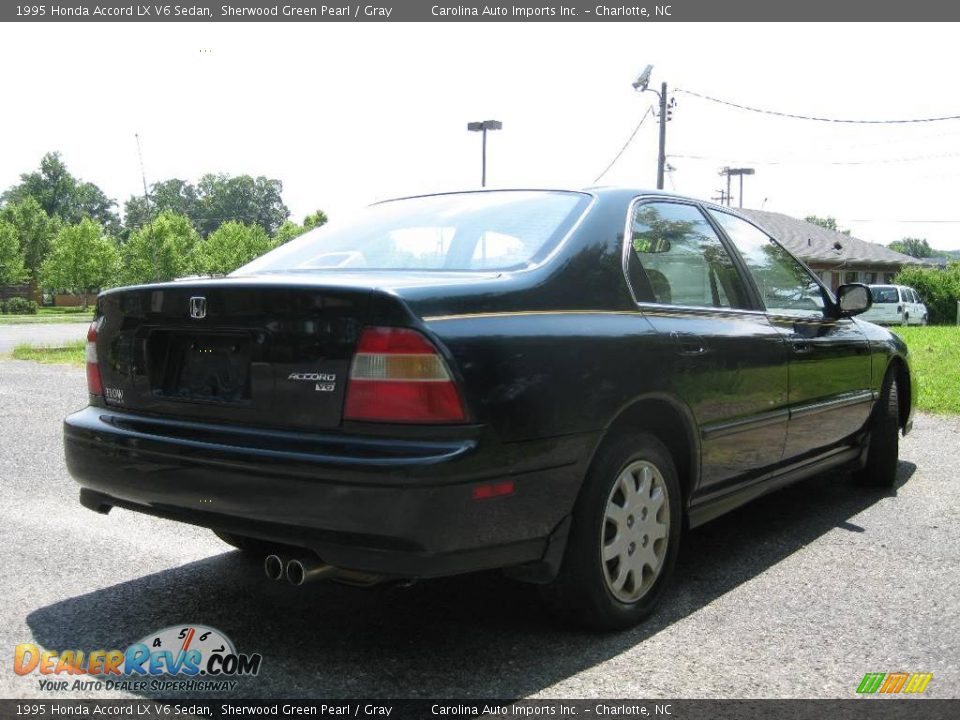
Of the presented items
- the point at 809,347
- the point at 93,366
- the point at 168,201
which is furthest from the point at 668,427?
the point at 168,201

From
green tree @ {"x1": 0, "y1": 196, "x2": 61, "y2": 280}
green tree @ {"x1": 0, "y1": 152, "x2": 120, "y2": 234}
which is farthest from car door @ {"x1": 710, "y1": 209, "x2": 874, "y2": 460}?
green tree @ {"x1": 0, "y1": 152, "x2": 120, "y2": 234}

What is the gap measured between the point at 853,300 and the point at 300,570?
141 inches

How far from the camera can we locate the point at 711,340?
379cm

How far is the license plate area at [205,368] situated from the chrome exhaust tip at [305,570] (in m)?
0.54

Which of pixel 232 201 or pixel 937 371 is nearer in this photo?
pixel 937 371

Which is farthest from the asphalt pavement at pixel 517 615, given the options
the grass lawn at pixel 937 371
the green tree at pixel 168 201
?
the green tree at pixel 168 201

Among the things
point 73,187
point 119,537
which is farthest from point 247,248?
point 119,537

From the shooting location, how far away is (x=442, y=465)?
2.66 meters

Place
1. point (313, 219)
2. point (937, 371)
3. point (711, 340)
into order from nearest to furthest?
point (711, 340)
point (937, 371)
point (313, 219)

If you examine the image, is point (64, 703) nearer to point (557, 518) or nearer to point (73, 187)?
point (557, 518)

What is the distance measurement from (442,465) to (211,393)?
907mm

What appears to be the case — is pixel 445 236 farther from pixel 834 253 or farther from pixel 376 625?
pixel 834 253

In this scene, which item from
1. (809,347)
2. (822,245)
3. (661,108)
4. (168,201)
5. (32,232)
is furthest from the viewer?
(168,201)

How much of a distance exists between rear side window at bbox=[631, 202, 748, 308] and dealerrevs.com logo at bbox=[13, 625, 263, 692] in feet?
6.54
